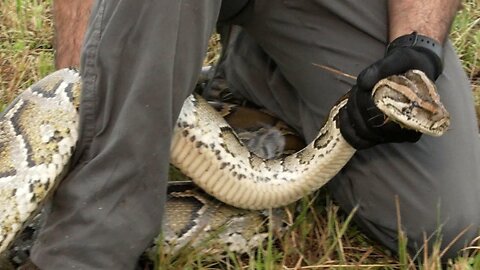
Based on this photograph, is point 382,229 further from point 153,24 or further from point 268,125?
point 153,24

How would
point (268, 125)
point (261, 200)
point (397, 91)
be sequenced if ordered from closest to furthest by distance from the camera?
point (397, 91), point (261, 200), point (268, 125)

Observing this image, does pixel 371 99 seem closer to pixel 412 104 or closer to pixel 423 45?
pixel 412 104

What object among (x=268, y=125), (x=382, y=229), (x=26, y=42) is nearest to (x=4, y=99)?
(x=26, y=42)

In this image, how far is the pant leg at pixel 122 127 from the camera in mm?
3346

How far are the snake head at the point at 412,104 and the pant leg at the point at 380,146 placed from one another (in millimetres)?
543

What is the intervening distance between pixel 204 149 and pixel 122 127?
1.89ft

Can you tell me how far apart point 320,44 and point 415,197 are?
86 cm

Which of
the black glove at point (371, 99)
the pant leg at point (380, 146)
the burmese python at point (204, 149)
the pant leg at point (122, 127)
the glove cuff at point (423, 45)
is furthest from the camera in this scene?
the pant leg at point (380, 146)

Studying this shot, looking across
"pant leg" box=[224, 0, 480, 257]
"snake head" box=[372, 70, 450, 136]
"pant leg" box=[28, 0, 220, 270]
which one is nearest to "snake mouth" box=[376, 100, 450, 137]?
"snake head" box=[372, 70, 450, 136]

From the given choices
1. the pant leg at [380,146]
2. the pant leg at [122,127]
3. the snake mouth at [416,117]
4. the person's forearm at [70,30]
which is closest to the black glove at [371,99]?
the snake mouth at [416,117]

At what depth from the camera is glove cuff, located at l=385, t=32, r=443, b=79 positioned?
3910 mm

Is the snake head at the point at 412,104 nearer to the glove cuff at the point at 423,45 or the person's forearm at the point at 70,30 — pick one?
the glove cuff at the point at 423,45

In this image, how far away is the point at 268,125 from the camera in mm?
4539

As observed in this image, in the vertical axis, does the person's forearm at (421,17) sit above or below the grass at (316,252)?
above
